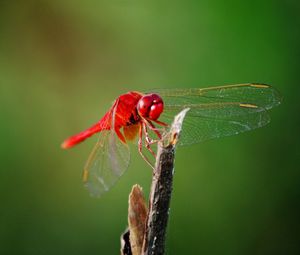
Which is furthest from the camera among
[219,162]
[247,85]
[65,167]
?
[65,167]

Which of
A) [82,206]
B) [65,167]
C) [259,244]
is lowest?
[259,244]

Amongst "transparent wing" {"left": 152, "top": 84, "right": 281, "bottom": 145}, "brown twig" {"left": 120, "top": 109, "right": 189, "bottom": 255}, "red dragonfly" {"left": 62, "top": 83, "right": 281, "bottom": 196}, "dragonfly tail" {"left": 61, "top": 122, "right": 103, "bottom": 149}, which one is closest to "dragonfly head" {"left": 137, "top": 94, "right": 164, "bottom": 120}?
"red dragonfly" {"left": 62, "top": 83, "right": 281, "bottom": 196}

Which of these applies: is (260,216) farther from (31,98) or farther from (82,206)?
(31,98)

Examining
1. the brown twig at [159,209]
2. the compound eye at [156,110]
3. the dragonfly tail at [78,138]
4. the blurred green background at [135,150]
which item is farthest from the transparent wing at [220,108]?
the brown twig at [159,209]

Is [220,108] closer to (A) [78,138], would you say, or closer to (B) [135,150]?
(B) [135,150]

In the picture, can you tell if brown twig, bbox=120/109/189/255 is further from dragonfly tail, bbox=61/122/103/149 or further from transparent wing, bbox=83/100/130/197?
dragonfly tail, bbox=61/122/103/149

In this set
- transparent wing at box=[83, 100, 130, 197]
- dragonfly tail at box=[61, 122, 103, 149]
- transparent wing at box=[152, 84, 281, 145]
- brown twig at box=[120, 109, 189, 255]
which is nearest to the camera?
brown twig at box=[120, 109, 189, 255]

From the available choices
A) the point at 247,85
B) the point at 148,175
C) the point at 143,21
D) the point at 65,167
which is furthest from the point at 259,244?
the point at 143,21
